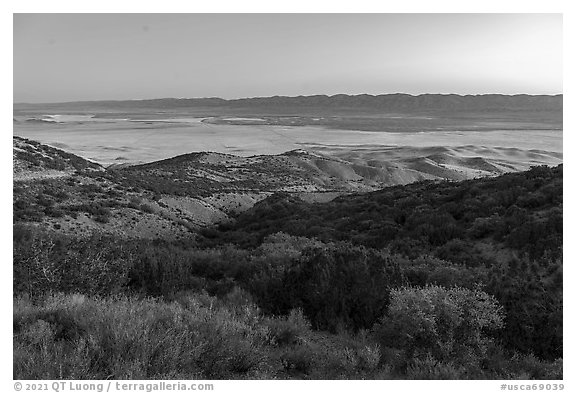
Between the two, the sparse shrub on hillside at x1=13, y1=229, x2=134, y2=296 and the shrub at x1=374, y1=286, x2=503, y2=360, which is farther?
the sparse shrub on hillside at x1=13, y1=229, x2=134, y2=296

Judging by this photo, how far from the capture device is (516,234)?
941 centimetres

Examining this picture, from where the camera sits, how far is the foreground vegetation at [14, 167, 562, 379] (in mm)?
3684

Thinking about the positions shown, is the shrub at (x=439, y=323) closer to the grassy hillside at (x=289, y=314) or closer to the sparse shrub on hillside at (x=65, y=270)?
the grassy hillside at (x=289, y=314)

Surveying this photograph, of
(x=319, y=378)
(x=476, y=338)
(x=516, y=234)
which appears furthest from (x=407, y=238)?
(x=319, y=378)

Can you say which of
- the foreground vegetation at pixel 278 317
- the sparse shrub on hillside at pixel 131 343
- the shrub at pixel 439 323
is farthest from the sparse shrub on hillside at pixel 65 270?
the shrub at pixel 439 323

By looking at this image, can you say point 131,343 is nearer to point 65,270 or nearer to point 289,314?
point 289,314

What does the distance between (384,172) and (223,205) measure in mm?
34988

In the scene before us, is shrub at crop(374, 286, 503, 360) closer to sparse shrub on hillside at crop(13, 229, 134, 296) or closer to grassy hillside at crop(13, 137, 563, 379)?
grassy hillside at crop(13, 137, 563, 379)

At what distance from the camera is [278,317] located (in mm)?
4883

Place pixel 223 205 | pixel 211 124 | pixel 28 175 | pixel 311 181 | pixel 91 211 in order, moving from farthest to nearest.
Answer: pixel 211 124, pixel 311 181, pixel 223 205, pixel 28 175, pixel 91 211

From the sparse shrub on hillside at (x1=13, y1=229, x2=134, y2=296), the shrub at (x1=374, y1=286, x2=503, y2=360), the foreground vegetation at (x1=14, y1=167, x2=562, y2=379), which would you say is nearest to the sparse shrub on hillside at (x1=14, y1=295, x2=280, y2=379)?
the foreground vegetation at (x1=14, y1=167, x2=562, y2=379)

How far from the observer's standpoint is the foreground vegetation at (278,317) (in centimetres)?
368

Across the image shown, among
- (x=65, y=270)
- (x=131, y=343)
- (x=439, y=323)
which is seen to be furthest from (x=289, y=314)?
(x=65, y=270)

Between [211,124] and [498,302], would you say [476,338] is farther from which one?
[211,124]
